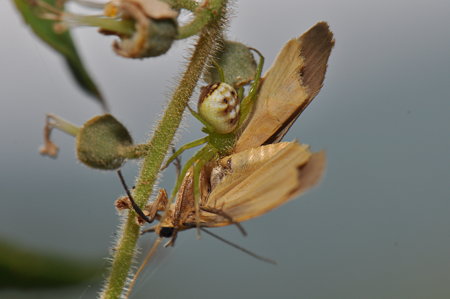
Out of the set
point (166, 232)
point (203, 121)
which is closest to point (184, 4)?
point (203, 121)

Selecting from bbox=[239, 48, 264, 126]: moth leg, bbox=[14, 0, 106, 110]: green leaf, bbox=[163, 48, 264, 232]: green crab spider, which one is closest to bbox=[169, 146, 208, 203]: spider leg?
bbox=[163, 48, 264, 232]: green crab spider

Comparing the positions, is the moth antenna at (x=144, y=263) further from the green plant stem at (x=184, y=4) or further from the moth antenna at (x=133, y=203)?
the green plant stem at (x=184, y=4)

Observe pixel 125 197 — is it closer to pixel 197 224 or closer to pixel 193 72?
pixel 197 224

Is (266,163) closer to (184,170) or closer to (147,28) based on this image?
(184,170)

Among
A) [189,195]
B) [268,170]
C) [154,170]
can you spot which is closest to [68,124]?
[154,170]

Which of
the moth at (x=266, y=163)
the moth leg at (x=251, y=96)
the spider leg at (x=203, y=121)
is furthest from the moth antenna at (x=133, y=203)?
the moth leg at (x=251, y=96)

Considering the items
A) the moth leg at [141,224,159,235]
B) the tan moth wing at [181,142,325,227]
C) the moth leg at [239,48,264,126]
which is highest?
the moth leg at [239,48,264,126]

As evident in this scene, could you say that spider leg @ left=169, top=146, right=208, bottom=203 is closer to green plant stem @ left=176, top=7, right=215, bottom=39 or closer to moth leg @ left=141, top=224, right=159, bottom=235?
moth leg @ left=141, top=224, right=159, bottom=235
